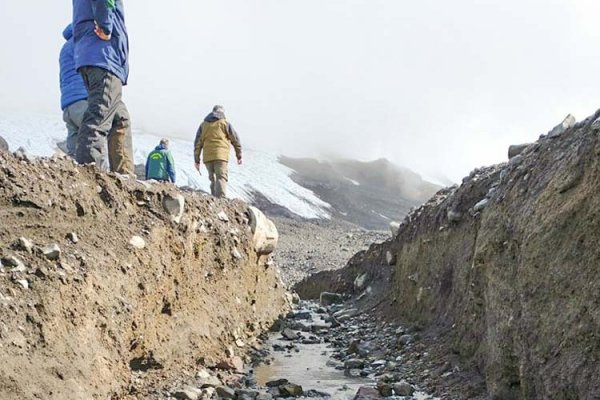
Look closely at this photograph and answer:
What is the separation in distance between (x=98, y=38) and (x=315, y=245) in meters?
32.2

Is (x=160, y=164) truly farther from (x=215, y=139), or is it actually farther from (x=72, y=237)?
(x=72, y=237)

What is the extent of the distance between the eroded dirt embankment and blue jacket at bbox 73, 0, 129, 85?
121 cm

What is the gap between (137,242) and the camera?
6199 millimetres

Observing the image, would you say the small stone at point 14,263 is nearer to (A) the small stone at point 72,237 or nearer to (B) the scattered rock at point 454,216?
(A) the small stone at point 72,237

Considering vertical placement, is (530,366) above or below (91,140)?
below

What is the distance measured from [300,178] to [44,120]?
1065 inches

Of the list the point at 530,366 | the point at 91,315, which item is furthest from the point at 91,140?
the point at 530,366

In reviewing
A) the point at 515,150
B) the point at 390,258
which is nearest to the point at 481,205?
the point at 515,150

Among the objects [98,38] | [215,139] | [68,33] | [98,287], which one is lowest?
[98,287]

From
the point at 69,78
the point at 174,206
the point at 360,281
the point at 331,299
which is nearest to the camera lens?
the point at 174,206

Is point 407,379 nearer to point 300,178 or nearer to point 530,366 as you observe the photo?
point 530,366

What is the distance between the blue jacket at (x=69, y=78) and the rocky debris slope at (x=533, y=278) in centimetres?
486

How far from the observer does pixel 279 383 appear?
7031mm

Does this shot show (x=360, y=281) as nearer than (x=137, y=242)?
No
